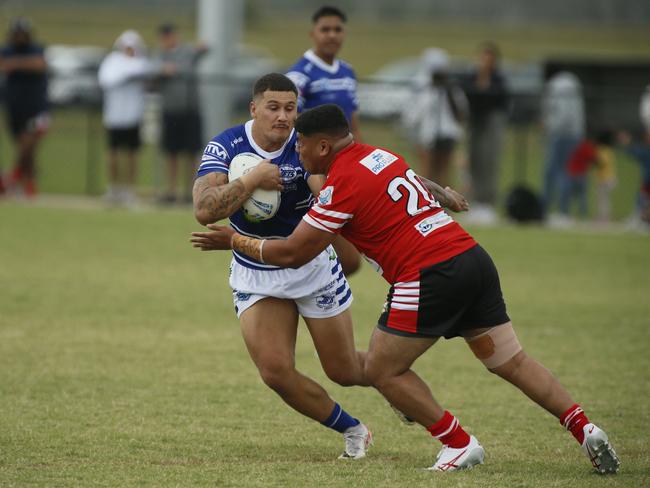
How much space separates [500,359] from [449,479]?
686mm

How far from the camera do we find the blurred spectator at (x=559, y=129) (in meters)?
18.1

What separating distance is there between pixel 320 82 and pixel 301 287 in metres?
4.57

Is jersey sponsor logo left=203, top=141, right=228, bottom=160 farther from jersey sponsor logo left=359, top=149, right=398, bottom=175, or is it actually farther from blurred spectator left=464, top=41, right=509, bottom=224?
→ blurred spectator left=464, top=41, right=509, bottom=224

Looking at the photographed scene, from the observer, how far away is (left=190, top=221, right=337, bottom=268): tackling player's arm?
5.73m

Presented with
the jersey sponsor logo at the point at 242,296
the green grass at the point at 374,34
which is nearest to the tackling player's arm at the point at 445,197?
the jersey sponsor logo at the point at 242,296

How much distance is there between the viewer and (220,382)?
26.6 feet

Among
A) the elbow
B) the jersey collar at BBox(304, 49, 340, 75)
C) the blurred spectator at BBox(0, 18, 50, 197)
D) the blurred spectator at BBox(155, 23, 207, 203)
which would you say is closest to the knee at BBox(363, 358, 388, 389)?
the elbow

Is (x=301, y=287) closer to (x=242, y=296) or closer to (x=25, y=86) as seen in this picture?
(x=242, y=296)

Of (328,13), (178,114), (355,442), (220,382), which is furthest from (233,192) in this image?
(178,114)

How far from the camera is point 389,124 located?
22.8m

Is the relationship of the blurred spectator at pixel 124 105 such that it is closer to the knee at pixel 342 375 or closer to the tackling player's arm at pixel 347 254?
the tackling player's arm at pixel 347 254

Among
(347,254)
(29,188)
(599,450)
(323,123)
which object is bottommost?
(29,188)

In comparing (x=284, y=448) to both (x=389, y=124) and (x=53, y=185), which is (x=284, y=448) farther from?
(x=389, y=124)

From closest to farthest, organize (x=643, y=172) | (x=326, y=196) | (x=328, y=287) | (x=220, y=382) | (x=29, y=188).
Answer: (x=326, y=196), (x=328, y=287), (x=220, y=382), (x=643, y=172), (x=29, y=188)
